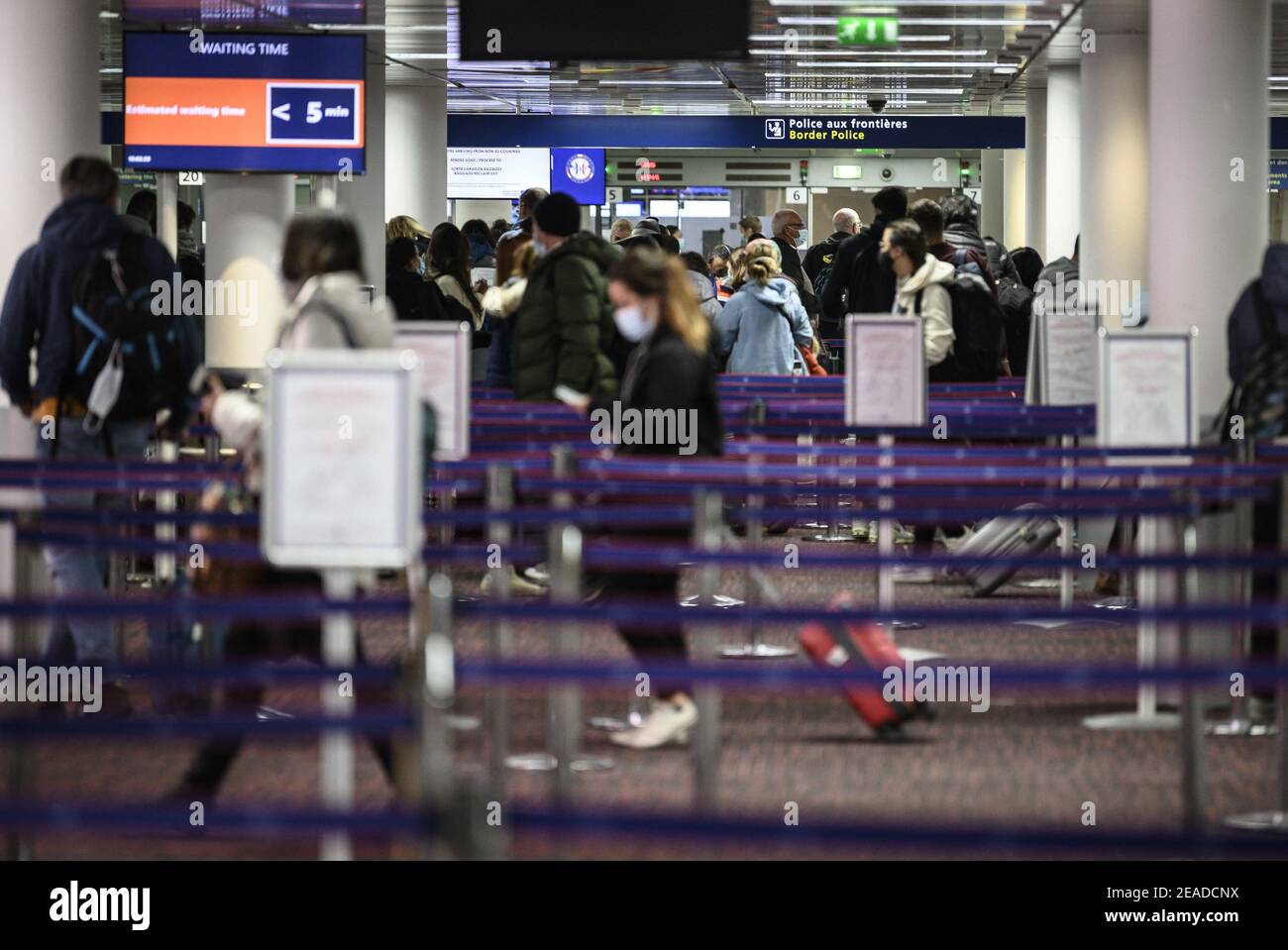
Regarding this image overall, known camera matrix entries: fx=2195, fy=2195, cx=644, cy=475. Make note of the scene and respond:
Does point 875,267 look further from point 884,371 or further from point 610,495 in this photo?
point 610,495

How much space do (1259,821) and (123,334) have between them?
4.39 meters

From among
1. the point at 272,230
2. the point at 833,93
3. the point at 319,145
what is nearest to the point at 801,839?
the point at 319,145

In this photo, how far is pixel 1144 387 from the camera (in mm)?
8617

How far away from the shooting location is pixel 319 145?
12.3m

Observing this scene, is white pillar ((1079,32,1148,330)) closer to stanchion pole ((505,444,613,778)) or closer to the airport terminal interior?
the airport terminal interior

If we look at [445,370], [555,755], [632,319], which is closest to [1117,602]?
[632,319]

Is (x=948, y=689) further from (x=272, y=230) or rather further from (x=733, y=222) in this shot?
(x=733, y=222)

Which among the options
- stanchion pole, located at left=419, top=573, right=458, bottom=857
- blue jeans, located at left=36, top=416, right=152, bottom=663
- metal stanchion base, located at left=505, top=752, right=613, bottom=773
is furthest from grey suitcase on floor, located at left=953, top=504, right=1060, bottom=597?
stanchion pole, located at left=419, top=573, right=458, bottom=857

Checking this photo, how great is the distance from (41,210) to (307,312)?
4.06 meters

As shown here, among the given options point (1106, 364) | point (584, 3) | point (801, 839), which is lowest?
point (801, 839)

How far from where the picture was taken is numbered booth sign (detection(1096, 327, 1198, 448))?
8.59 metres

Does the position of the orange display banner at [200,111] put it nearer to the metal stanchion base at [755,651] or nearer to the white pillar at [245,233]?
the white pillar at [245,233]

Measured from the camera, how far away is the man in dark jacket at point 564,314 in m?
10.4

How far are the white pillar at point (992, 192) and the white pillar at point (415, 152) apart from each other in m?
11.3
